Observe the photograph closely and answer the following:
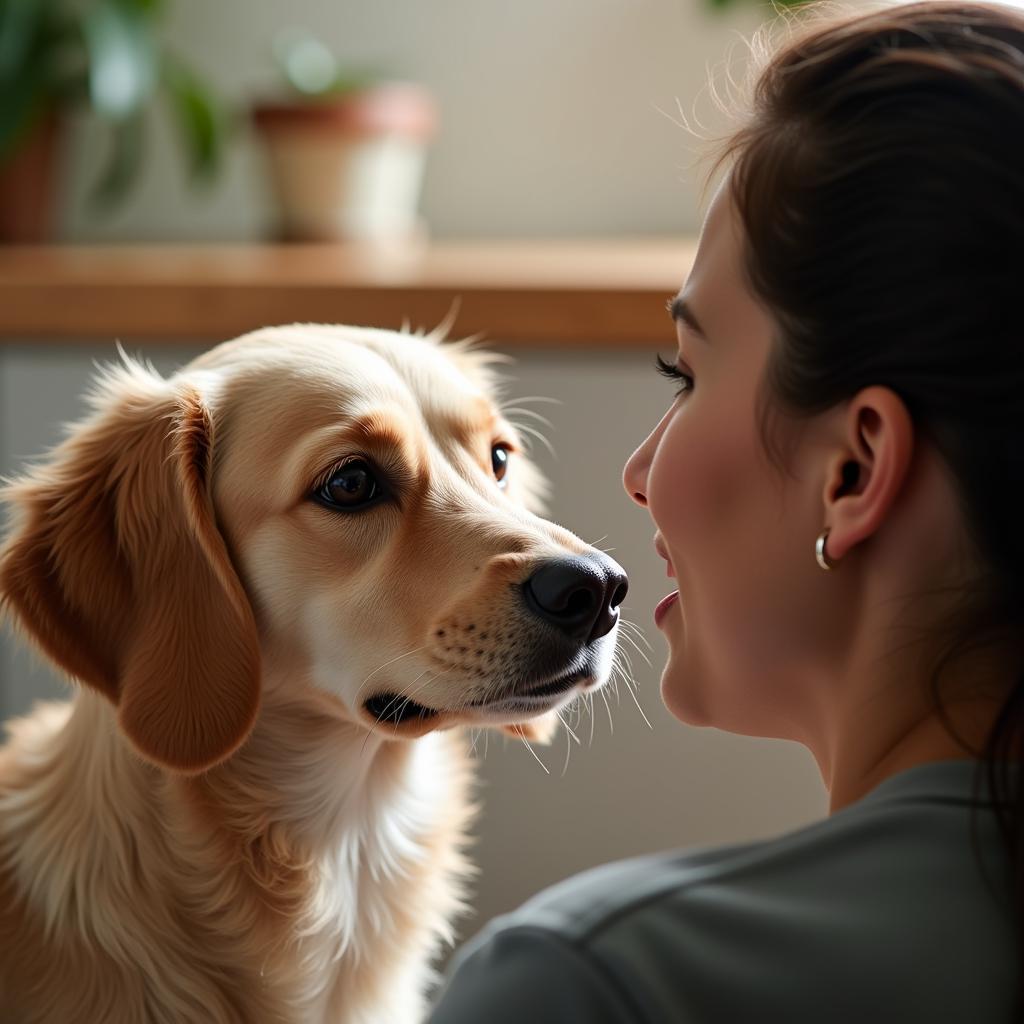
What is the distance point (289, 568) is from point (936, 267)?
2.20ft

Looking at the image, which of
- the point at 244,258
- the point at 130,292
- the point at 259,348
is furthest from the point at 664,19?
the point at 259,348

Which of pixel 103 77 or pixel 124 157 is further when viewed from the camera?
pixel 124 157

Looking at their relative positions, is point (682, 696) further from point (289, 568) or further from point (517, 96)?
point (517, 96)

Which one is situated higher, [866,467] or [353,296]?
[866,467]

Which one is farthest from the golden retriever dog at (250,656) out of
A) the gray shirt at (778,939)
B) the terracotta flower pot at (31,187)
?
the terracotta flower pot at (31,187)

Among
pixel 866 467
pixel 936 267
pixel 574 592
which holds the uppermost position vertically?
pixel 936 267

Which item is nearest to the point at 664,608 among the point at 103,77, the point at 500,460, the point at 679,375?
the point at 679,375

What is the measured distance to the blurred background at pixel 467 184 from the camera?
6.85ft

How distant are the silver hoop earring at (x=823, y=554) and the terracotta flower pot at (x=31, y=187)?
238 cm

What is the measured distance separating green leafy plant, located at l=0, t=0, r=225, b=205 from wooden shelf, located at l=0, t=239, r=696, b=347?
364 millimetres

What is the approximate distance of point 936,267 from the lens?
69 centimetres

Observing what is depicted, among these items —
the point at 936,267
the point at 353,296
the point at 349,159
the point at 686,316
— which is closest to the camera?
the point at 936,267

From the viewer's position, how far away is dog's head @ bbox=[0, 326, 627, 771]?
113 cm

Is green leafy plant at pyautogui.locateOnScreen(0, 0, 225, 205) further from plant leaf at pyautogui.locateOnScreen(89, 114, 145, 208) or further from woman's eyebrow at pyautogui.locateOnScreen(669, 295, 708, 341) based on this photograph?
woman's eyebrow at pyautogui.locateOnScreen(669, 295, 708, 341)
